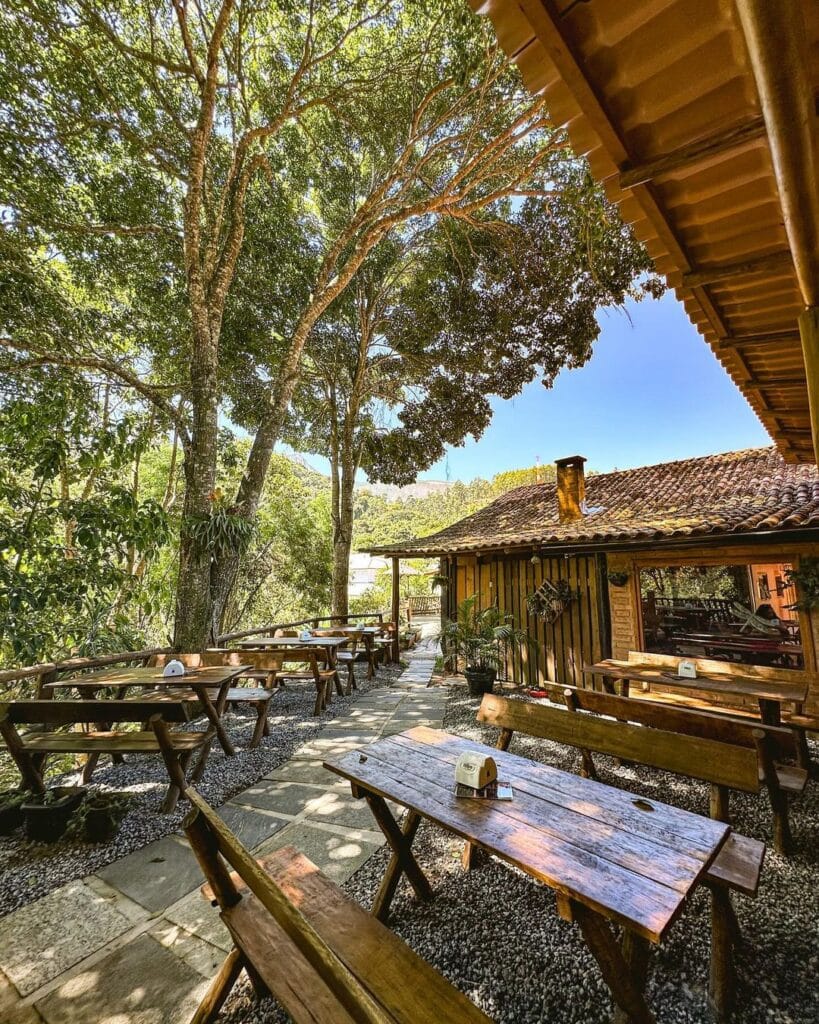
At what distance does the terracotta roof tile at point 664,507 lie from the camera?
5.33m

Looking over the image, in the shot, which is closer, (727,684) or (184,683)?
(184,683)

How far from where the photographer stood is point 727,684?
13.3 ft

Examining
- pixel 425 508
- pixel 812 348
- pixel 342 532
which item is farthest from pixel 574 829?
pixel 425 508

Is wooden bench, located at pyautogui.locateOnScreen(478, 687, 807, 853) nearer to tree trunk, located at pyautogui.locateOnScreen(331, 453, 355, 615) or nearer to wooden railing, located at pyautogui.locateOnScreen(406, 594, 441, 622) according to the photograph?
tree trunk, located at pyautogui.locateOnScreen(331, 453, 355, 615)

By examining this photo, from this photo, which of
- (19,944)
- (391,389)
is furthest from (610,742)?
(391,389)

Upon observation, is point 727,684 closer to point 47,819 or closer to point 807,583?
point 807,583

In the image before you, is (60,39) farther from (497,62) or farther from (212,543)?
(212,543)

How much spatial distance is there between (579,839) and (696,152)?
2.46 m

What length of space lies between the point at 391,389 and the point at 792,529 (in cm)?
966

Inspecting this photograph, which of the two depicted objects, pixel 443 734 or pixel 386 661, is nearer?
pixel 443 734

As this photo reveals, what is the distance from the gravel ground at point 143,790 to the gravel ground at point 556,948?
57.0 inches

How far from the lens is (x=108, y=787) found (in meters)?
3.40

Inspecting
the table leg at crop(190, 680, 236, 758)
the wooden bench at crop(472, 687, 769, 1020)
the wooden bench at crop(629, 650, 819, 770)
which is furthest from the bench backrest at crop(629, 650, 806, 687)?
the table leg at crop(190, 680, 236, 758)

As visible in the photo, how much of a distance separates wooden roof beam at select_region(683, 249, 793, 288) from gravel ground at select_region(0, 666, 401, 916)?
4491 millimetres
